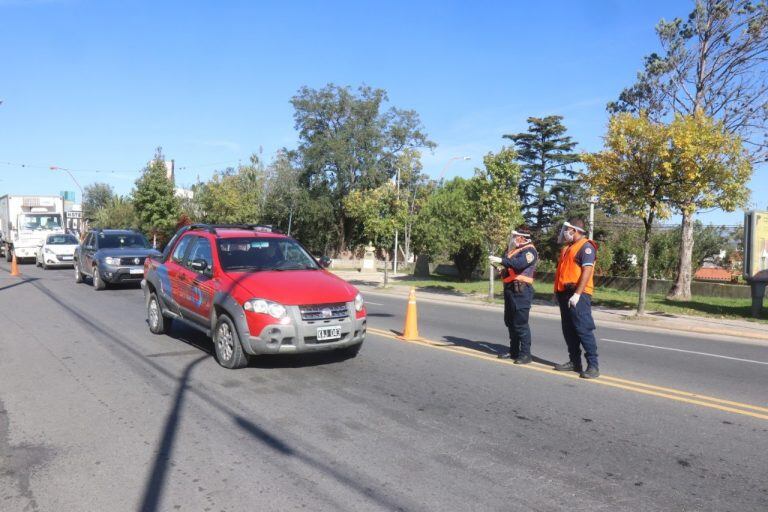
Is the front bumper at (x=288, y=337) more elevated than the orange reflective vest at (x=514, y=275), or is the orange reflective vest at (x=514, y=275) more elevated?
the orange reflective vest at (x=514, y=275)

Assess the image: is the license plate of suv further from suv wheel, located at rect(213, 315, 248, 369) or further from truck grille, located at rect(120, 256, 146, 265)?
truck grille, located at rect(120, 256, 146, 265)

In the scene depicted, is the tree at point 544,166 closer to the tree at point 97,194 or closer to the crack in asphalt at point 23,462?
the crack in asphalt at point 23,462

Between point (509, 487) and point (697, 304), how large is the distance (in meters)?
16.4

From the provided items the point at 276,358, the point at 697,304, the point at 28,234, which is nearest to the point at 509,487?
the point at 276,358

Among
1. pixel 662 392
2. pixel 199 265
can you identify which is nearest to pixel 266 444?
pixel 199 265

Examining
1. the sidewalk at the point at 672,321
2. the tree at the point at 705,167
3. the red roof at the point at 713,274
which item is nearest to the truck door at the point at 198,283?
the sidewalk at the point at 672,321

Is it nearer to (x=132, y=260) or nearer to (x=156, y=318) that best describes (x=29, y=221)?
(x=132, y=260)

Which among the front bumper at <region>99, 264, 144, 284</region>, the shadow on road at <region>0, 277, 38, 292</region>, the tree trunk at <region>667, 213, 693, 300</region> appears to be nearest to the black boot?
the front bumper at <region>99, 264, 144, 284</region>

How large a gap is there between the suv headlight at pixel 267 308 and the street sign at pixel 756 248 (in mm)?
13446

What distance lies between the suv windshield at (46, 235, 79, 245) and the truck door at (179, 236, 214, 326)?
68.9ft

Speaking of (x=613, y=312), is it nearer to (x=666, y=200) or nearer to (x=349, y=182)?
(x=666, y=200)

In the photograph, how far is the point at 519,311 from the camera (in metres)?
7.66

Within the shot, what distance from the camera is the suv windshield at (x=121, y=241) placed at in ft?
58.3

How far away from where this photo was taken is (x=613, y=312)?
1642cm
